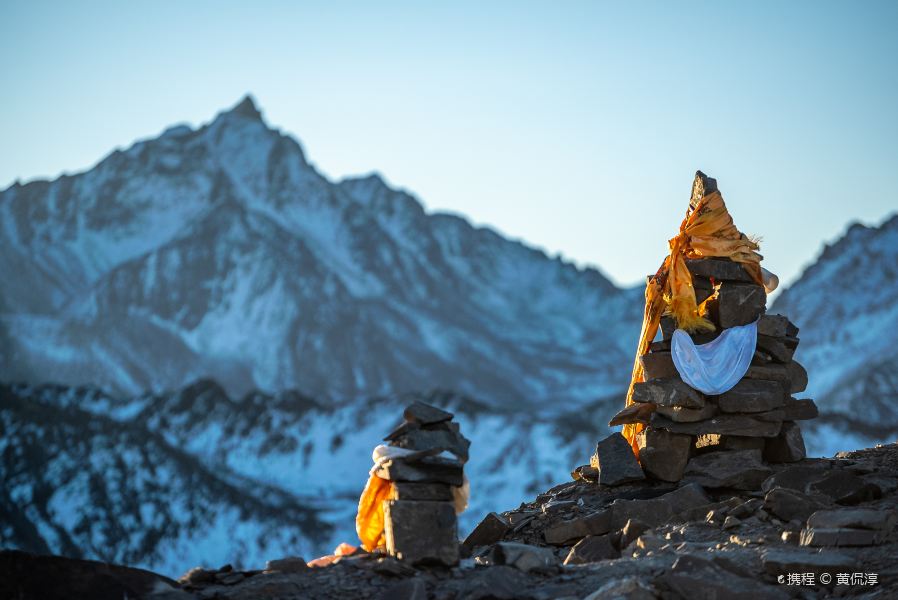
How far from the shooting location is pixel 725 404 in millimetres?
14383

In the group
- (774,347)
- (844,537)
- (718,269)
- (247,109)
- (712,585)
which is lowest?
(712,585)

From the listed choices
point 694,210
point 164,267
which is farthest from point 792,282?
point 694,210

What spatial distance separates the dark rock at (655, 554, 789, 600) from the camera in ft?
31.9

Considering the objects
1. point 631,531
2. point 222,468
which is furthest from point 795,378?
point 222,468

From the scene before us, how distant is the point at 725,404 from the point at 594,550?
2812 millimetres

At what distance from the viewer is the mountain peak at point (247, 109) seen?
5945 inches

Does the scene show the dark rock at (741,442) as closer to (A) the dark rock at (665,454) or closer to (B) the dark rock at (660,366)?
(A) the dark rock at (665,454)

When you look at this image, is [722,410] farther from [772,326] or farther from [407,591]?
[407,591]

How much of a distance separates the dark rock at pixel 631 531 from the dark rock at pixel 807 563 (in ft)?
6.47

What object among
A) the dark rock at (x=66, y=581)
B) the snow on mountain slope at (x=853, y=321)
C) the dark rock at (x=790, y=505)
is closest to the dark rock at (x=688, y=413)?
the dark rock at (x=790, y=505)

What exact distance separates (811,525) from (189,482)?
114ft

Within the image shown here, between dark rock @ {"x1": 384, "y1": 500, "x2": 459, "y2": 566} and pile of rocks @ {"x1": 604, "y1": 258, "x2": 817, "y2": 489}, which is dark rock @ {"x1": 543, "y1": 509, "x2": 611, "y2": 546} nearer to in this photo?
pile of rocks @ {"x1": 604, "y1": 258, "x2": 817, "y2": 489}

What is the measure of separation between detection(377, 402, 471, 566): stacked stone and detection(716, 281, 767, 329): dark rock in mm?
4692

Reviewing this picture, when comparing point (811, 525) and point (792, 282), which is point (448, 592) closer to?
point (811, 525)
